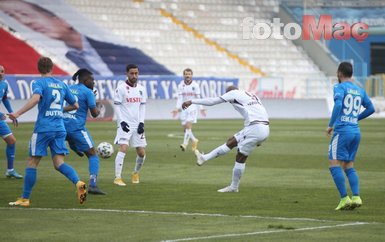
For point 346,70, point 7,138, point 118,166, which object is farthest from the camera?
point 7,138

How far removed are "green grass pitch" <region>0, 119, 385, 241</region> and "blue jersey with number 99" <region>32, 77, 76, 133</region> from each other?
1.20 metres

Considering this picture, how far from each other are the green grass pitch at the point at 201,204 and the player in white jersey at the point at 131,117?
0.65 meters

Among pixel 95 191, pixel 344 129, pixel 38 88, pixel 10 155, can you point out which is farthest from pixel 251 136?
pixel 10 155

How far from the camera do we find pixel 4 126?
65.0ft

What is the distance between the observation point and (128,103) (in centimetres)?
1884

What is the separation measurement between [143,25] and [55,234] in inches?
1817

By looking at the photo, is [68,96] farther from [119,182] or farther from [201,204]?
[119,182]

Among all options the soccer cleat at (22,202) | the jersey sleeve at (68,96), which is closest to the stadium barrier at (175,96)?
the jersey sleeve at (68,96)

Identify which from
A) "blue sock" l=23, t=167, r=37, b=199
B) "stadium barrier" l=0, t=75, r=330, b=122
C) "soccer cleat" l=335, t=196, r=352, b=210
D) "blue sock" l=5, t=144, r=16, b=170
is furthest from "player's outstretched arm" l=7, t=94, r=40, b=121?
"stadium barrier" l=0, t=75, r=330, b=122

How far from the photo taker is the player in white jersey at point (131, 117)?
61.3 feet

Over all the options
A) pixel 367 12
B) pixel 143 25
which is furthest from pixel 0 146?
pixel 367 12

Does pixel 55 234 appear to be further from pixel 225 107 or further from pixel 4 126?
pixel 225 107

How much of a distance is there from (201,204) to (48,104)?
2754 millimetres

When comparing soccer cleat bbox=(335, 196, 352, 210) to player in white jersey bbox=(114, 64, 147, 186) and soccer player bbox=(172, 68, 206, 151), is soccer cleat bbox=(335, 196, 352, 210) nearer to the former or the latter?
player in white jersey bbox=(114, 64, 147, 186)
